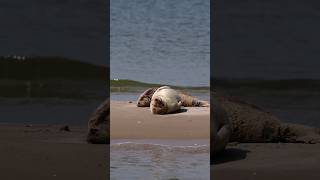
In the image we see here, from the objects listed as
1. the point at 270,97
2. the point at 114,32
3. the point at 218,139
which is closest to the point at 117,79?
the point at 114,32

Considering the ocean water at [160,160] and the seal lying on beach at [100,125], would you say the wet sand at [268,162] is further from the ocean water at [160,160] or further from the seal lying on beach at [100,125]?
the seal lying on beach at [100,125]

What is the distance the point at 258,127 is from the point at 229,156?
688mm

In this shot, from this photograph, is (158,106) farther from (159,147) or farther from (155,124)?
(159,147)

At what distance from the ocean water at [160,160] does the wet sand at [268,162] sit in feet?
0.36

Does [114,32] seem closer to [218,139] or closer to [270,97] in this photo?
[218,139]

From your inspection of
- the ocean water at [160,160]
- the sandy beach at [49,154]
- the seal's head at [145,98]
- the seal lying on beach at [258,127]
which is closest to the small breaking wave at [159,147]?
the ocean water at [160,160]

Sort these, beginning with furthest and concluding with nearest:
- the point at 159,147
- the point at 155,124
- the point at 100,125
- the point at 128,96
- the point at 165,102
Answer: the point at 165,102, the point at 100,125, the point at 155,124, the point at 128,96, the point at 159,147

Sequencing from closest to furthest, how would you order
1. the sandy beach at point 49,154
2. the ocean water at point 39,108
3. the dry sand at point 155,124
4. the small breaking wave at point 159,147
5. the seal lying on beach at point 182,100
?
the sandy beach at point 49,154
the small breaking wave at point 159,147
the dry sand at point 155,124
the seal lying on beach at point 182,100
the ocean water at point 39,108

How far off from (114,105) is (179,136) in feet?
1.55

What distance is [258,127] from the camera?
15.8ft

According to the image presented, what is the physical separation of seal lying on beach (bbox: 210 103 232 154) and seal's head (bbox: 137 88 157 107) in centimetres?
47

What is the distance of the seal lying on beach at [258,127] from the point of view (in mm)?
4652

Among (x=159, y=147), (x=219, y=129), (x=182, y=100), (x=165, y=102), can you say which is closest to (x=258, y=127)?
(x=219, y=129)

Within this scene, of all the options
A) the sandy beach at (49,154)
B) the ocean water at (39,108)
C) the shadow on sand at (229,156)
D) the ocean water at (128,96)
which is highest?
the ocean water at (128,96)
